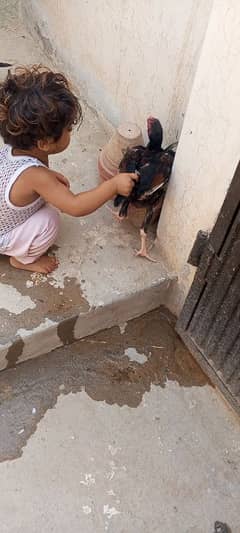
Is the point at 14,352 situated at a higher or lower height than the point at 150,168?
lower

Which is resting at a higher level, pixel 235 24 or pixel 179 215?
pixel 235 24

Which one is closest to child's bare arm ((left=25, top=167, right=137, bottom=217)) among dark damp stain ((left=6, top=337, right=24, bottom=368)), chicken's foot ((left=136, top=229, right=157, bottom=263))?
chicken's foot ((left=136, top=229, right=157, bottom=263))

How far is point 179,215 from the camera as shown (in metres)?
2.20

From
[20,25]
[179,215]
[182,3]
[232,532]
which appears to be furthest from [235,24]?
[20,25]

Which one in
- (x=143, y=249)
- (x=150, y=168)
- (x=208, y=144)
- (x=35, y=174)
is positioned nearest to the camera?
(x=208, y=144)

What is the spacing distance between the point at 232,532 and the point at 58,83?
5.16 feet

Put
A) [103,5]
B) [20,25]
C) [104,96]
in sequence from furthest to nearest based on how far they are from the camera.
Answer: [20,25] < [104,96] < [103,5]

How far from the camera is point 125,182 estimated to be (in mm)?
2105

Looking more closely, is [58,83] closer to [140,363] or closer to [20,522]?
[140,363]

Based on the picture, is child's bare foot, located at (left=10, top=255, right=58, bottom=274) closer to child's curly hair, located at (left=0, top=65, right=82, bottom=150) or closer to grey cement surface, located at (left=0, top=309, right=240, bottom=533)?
grey cement surface, located at (left=0, top=309, right=240, bottom=533)

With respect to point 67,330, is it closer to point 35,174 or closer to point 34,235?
point 34,235

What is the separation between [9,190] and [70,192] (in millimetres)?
209

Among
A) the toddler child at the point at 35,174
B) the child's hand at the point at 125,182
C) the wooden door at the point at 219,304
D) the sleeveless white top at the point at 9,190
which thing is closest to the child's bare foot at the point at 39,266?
the toddler child at the point at 35,174

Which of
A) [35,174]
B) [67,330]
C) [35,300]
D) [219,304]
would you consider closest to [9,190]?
[35,174]
